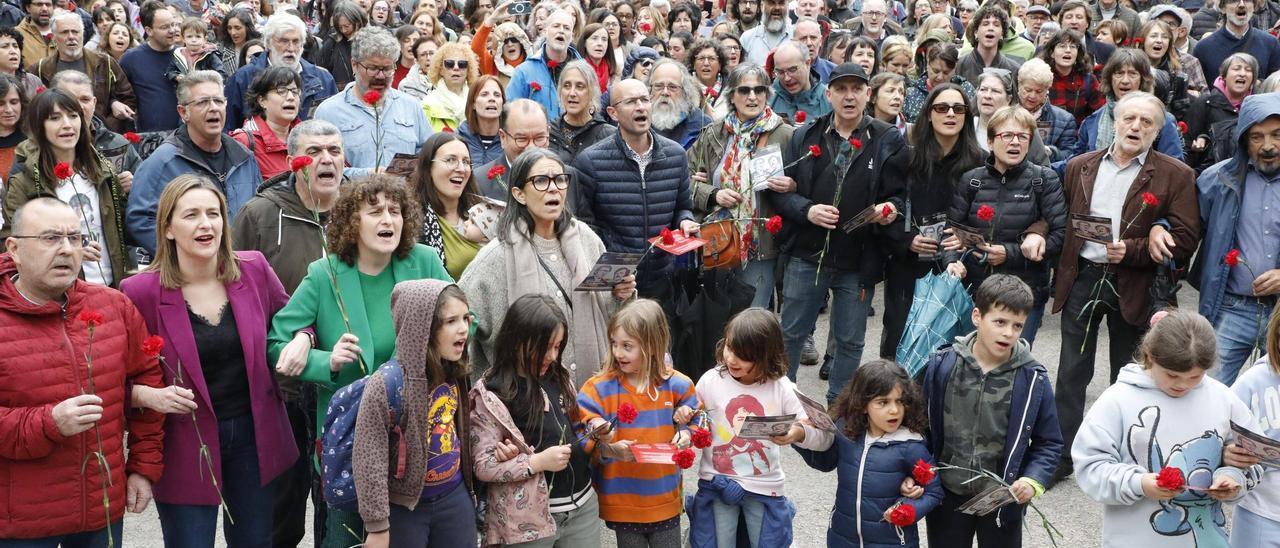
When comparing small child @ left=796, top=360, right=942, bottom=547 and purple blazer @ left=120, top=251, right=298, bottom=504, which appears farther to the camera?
small child @ left=796, top=360, right=942, bottom=547

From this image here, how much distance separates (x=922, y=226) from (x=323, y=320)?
3377 mm

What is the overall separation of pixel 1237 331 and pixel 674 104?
3608 mm

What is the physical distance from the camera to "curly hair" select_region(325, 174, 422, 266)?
4605mm

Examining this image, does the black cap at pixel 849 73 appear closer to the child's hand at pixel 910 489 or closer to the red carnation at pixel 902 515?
the child's hand at pixel 910 489

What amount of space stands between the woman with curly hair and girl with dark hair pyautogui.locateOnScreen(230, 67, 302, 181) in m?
2.10

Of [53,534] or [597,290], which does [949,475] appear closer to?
[597,290]

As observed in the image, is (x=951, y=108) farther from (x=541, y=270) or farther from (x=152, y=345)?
(x=152, y=345)

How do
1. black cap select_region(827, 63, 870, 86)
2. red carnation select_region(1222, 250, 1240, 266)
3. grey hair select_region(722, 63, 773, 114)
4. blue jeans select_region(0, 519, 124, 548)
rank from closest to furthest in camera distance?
blue jeans select_region(0, 519, 124, 548)
red carnation select_region(1222, 250, 1240, 266)
black cap select_region(827, 63, 870, 86)
grey hair select_region(722, 63, 773, 114)

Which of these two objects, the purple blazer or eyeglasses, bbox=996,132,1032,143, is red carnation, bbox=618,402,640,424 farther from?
eyeglasses, bbox=996,132,1032,143

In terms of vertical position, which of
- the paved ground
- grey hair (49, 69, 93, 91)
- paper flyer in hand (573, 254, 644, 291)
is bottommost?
the paved ground

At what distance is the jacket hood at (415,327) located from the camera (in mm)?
4039

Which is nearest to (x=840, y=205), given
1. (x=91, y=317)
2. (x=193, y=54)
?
(x=91, y=317)

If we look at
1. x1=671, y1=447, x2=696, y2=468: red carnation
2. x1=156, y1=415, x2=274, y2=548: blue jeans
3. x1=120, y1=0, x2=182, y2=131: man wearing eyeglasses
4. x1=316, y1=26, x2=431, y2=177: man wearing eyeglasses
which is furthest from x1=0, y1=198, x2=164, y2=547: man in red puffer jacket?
x1=120, y1=0, x2=182, y2=131: man wearing eyeglasses

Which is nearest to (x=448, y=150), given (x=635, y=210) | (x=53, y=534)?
(x=635, y=210)
